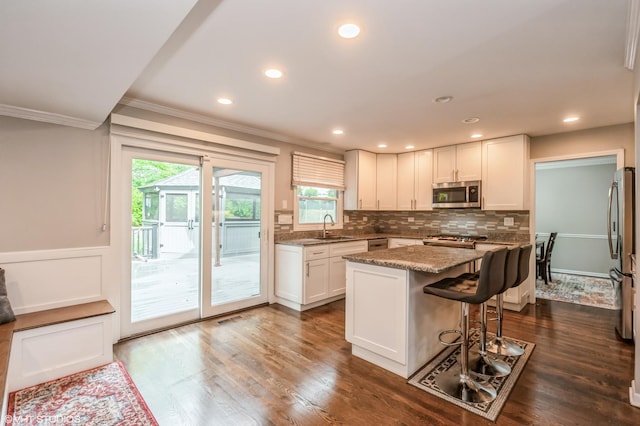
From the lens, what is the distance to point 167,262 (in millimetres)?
3371

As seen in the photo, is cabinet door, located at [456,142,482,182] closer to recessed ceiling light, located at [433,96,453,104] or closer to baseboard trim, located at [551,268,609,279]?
recessed ceiling light, located at [433,96,453,104]

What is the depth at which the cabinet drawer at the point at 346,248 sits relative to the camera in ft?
14.2

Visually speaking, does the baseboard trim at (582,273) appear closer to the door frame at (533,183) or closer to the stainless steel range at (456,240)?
the door frame at (533,183)

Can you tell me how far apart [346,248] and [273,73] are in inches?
109

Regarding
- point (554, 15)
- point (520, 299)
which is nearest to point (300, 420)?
point (554, 15)

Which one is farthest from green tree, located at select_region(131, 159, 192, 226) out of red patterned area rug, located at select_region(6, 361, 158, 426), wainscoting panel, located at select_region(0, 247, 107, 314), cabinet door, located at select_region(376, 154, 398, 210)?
cabinet door, located at select_region(376, 154, 398, 210)

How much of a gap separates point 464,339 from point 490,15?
2.09 meters

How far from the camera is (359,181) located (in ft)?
17.0

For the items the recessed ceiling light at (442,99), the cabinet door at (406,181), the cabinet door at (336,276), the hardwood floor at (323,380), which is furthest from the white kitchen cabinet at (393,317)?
the cabinet door at (406,181)

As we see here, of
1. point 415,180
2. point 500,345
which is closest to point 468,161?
point 415,180

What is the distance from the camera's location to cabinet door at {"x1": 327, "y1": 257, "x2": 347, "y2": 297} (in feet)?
14.2

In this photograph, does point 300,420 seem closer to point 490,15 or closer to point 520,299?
point 490,15

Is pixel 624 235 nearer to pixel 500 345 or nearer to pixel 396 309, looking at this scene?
pixel 500 345

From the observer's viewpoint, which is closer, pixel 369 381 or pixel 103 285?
pixel 369 381
